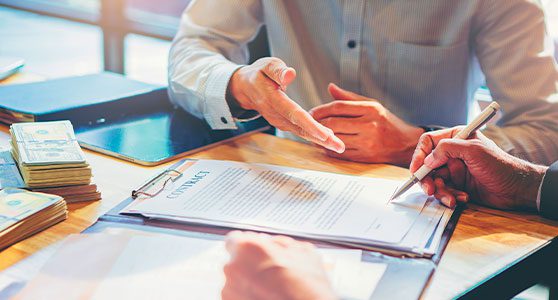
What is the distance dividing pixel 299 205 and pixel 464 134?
12.3 inches

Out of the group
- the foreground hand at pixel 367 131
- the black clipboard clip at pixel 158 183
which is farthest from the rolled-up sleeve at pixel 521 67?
the black clipboard clip at pixel 158 183

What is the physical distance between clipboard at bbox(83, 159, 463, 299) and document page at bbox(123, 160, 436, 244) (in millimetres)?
11

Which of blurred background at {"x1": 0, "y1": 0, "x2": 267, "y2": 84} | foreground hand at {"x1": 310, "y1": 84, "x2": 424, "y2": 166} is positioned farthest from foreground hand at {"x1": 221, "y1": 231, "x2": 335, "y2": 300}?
blurred background at {"x1": 0, "y1": 0, "x2": 267, "y2": 84}

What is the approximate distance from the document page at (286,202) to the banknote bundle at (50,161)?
0.09m

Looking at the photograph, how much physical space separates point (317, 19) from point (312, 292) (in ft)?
3.47

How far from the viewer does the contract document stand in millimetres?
798

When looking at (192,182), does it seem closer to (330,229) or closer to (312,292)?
(330,229)

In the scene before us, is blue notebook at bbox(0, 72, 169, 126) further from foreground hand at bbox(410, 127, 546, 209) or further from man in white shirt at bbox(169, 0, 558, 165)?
foreground hand at bbox(410, 127, 546, 209)

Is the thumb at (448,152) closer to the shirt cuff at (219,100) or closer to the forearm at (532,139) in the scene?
the forearm at (532,139)

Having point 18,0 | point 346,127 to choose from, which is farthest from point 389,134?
point 18,0

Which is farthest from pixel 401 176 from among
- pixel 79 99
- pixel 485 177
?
pixel 79 99

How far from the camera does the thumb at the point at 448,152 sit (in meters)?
0.96

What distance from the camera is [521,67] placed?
135 cm

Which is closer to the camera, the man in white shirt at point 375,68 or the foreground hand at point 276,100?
the foreground hand at point 276,100
